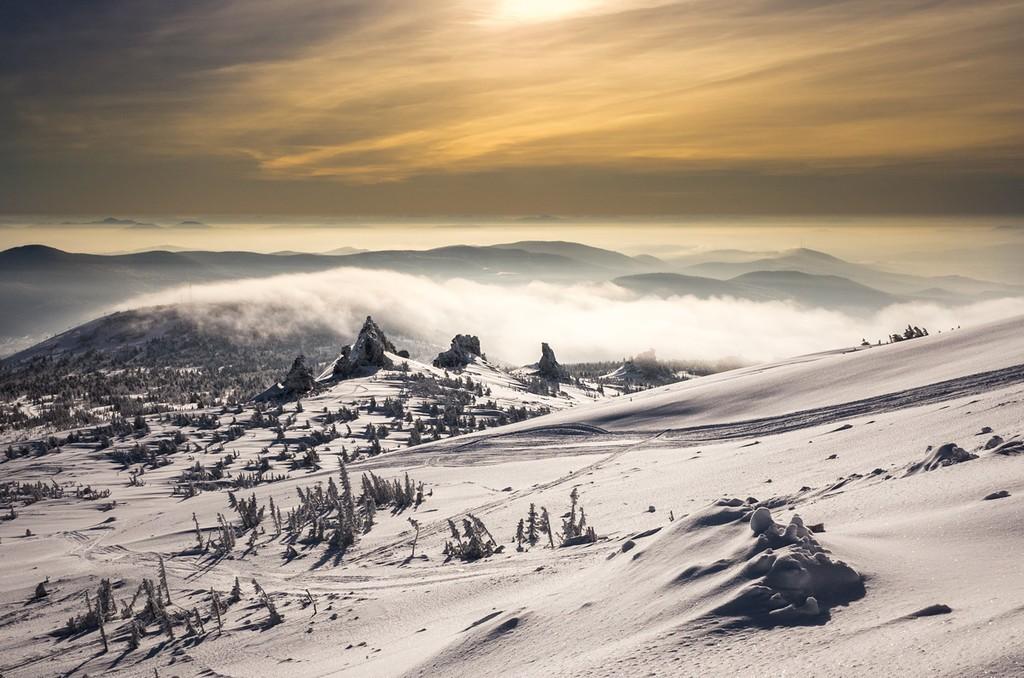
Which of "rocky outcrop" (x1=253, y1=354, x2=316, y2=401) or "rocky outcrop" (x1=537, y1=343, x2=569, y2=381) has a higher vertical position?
"rocky outcrop" (x1=253, y1=354, x2=316, y2=401)

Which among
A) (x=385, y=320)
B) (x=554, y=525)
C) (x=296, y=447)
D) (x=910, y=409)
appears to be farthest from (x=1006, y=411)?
(x=385, y=320)

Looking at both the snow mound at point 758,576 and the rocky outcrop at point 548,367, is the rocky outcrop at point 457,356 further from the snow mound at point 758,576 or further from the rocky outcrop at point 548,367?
the snow mound at point 758,576

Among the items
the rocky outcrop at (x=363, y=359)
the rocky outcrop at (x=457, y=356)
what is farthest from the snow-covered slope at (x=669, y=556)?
the rocky outcrop at (x=457, y=356)

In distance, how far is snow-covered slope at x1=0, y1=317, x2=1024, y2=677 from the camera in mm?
4602

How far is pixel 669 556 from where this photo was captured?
248 inches

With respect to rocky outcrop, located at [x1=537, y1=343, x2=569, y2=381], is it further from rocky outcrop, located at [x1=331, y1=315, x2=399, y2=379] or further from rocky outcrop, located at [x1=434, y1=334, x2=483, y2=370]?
rocky outcrop, located at [x1=331, y1=315, x2=399, y2=379]

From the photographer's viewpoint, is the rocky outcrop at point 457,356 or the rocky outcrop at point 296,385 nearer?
the rocky outcrop at point 296,385

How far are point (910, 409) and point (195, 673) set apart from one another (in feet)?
44.2

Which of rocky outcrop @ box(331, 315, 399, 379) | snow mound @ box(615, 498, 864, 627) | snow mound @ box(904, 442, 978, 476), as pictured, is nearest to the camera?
snow mound @ box(615, 498, 864, 627)

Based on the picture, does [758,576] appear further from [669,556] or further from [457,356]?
[457,356]

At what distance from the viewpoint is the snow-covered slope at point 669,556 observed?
4602mm

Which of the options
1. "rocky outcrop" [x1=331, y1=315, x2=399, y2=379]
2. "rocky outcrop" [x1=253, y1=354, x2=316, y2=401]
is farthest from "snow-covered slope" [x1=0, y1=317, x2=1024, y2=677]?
"rocky outcrop" [x1=331, y1=315, x2=399, y2=379]

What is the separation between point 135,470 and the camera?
79.8ft

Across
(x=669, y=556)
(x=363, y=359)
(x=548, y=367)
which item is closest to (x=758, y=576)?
(x=669, y=556)
